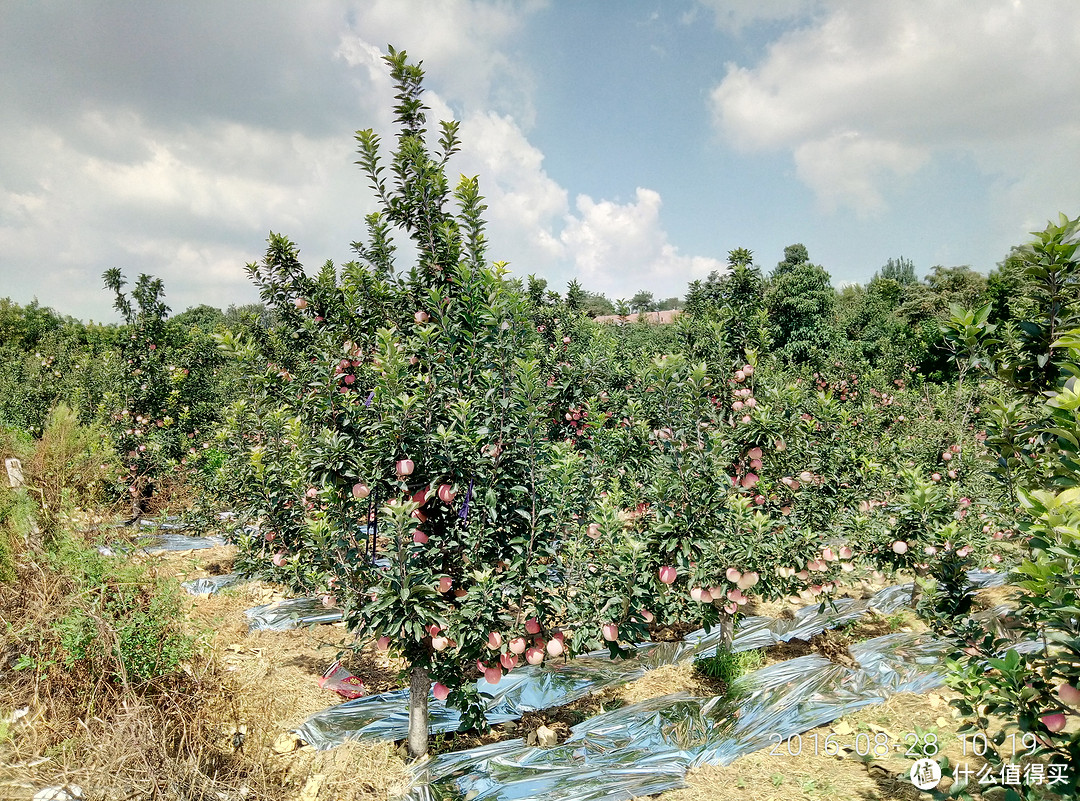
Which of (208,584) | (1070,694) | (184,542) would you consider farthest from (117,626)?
(184,542)

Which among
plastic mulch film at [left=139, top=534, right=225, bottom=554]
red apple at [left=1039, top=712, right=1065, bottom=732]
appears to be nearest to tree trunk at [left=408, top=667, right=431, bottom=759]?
red apple at [left=1039, top=712, right=1065, bottom=732]

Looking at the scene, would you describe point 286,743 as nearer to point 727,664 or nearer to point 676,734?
point 676,734

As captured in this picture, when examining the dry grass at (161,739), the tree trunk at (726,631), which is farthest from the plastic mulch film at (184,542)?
the tree trunk at (726,631)

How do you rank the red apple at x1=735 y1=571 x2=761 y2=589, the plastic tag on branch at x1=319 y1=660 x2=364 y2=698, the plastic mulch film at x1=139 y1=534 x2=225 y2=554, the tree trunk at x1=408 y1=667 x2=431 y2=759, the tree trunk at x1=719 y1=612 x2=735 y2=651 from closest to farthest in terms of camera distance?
1. the tree trunk at x1=408 y1=667 x2=431 y2=759
2. the red apple at x1=735 y1=571 x2=761 y2=589
3. the plastic tag on branch at x1=319 y1=660 x2=364 y2=698
4. the tree trunk at x1=719 y1=612 x2=735 y2=651
5. the plastic mulch film at x1=139 y1=534 x2=225 y2=554

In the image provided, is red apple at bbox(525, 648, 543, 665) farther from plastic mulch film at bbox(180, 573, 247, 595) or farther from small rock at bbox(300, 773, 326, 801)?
plastic mulch film at bbox(180, 573, 247, 595)

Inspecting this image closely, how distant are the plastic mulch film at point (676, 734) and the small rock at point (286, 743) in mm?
1096

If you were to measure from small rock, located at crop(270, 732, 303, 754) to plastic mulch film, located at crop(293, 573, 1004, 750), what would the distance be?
66 mm

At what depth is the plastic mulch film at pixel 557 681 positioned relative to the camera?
442 centimetres

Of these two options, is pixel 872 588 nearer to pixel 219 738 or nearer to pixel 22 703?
pixel 219 738

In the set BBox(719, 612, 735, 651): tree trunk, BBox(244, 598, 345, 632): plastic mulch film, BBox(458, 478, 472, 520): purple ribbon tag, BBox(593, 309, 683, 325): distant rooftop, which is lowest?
BBox(719, 612, 735, 651): tree trunk

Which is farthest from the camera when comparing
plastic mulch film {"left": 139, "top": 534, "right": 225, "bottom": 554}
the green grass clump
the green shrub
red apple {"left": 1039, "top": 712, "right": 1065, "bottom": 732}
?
plastic mulch film {"left": 139, "top": 534, "right": 225, "bottom": 554}

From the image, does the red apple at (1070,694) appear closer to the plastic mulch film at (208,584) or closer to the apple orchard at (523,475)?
the apple orchard at (523,475)

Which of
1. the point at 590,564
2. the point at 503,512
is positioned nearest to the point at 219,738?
the point at 503,512

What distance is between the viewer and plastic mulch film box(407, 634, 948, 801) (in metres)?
3.79
